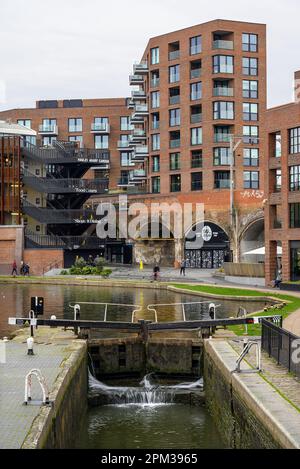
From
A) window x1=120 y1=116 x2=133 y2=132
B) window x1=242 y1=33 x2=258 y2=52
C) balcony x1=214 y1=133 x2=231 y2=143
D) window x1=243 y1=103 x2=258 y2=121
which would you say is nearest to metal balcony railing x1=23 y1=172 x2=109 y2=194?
balcony x1=214 y1=133 x2=231 y2=143

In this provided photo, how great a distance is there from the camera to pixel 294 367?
2059 cm

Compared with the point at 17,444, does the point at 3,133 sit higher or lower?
higher

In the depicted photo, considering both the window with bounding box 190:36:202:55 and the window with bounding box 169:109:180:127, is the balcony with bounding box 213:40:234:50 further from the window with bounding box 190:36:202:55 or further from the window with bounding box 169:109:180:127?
the window with bounding box 169:109:180:127

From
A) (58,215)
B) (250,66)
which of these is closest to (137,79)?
(250,66)

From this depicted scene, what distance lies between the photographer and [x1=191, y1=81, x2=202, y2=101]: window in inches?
3280

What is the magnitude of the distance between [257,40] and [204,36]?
5926mm

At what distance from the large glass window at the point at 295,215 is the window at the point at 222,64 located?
32626mm

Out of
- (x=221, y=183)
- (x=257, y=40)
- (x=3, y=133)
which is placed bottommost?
(x=221, y=183)

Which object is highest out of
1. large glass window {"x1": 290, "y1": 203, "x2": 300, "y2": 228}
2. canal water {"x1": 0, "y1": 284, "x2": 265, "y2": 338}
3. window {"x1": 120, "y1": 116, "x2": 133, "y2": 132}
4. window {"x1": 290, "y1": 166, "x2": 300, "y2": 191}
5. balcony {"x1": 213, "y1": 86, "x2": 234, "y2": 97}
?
window {"x1": 120, "y1": 116, "x2": 133, "y2": 132}

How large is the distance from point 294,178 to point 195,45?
34953 mm

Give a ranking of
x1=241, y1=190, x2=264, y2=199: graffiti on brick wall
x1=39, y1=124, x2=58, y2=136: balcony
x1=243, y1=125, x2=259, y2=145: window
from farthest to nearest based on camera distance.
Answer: x1=39, y1=124, x2=58, y2=136: balcony, x1=243, y1=125, x2=259, y2=145: window, x1=241, y1=190, x2=264, y2=199: graffiti on brick wall

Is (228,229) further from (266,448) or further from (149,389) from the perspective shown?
(266,448)

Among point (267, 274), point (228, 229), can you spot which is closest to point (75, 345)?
point (267, 274)

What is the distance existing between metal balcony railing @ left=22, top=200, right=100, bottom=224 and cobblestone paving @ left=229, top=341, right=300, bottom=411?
186ft
